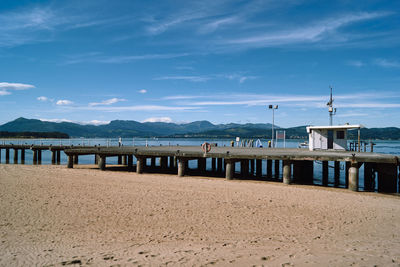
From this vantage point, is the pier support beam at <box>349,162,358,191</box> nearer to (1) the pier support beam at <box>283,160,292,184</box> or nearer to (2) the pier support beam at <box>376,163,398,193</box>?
(2) the pier support beam at <box>376,163,398,193</box>

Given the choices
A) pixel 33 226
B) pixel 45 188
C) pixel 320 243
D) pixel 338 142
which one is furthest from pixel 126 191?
pixel 338 142

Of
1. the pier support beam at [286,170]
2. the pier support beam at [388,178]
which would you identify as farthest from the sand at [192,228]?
the pier support beam at [286,170]

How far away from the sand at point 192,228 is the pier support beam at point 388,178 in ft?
11.4

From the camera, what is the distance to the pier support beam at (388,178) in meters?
16.2

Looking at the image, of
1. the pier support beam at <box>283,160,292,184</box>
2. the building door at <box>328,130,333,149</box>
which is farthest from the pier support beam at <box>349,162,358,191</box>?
the building door at <box>328,130,333,149</box>

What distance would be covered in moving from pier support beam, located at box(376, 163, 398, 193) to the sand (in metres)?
3.47

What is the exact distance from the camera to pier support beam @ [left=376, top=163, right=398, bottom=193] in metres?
16.2

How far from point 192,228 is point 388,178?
13.5m

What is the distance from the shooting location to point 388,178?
16422 millimetres

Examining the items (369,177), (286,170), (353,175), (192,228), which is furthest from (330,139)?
Result: (192,228)

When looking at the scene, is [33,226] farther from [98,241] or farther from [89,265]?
[89,265]

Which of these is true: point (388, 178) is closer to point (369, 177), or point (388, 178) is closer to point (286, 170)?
point (369, 177)

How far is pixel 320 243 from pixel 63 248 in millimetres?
6104

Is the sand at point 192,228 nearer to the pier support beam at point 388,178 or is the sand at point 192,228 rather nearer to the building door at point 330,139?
the pier support beam at point 388,178
